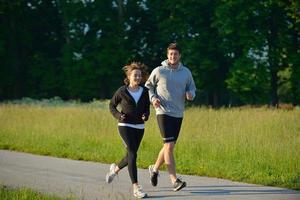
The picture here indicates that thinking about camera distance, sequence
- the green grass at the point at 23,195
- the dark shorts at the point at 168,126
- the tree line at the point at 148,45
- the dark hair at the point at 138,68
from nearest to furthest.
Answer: the green grass at the point at 23,195 < the dark hair at the point at 138,68 < the dark shorts at the point at 168,126 < the tree line at the point at 148,45

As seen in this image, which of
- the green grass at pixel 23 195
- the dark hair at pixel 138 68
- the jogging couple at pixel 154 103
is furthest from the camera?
the dark hair at pixel 138 68

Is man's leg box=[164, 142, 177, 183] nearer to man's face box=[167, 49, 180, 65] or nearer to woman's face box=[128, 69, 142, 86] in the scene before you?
woman's face box=[128, 69, 142, 86]

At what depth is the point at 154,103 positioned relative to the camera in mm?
8523

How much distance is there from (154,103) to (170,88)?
1.10ft

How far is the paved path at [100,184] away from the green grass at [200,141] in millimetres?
578

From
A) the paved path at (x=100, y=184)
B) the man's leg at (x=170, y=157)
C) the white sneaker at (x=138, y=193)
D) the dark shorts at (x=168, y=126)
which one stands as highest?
the dark shorts at (x=168, y=126)

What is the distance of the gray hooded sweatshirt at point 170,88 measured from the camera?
8633 mm

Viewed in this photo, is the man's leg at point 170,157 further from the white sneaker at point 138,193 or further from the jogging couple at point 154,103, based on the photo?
the white sneaker at point 138,193

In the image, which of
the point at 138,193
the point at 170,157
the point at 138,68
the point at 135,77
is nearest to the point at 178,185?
the point at 170,157

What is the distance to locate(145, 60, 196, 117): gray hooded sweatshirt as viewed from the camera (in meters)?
8.63

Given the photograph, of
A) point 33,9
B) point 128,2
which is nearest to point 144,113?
point 128,2

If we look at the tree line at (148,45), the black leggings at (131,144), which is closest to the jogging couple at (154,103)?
the black leggings at (131,144)

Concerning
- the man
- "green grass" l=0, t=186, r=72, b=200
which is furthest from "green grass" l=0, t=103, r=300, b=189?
"green grass" l=0, t=186, r=72, b=200

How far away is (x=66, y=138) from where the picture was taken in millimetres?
15203
